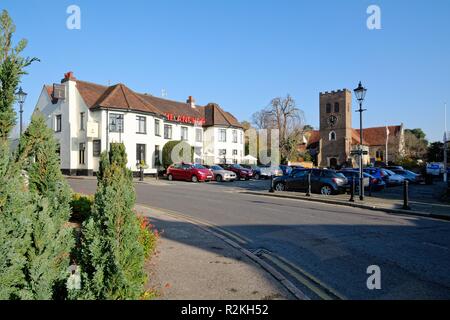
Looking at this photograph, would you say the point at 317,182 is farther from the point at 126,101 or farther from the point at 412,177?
the point at 126,101

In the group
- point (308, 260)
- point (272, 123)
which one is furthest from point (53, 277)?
point (272, 123)

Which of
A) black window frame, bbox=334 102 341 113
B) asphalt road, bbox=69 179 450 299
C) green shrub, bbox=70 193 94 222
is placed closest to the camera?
asphalt road, bbox=69 179 450 299

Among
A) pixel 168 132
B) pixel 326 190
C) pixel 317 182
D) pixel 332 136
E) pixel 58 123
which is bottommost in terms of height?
pixel 326 190

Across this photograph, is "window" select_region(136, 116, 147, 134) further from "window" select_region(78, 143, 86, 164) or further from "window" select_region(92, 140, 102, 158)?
"window" select_region(78, 143, 86, 164)

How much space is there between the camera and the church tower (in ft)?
213

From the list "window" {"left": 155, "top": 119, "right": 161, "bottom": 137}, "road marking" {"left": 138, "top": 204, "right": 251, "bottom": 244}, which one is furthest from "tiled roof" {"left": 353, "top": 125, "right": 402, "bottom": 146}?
"road marking" {"left": 138, "top": 204, "right": 251, "bottom": 244}

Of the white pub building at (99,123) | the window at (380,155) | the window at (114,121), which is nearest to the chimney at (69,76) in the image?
the white pub building at (99,123)

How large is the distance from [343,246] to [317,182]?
11874 mm

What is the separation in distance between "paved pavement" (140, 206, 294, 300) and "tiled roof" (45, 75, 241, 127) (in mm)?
28393

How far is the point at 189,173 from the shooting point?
2894 cm

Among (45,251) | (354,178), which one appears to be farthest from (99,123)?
(45,251)

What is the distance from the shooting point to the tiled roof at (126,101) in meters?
33.5

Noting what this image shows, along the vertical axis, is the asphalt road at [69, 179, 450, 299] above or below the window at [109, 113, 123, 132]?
below
